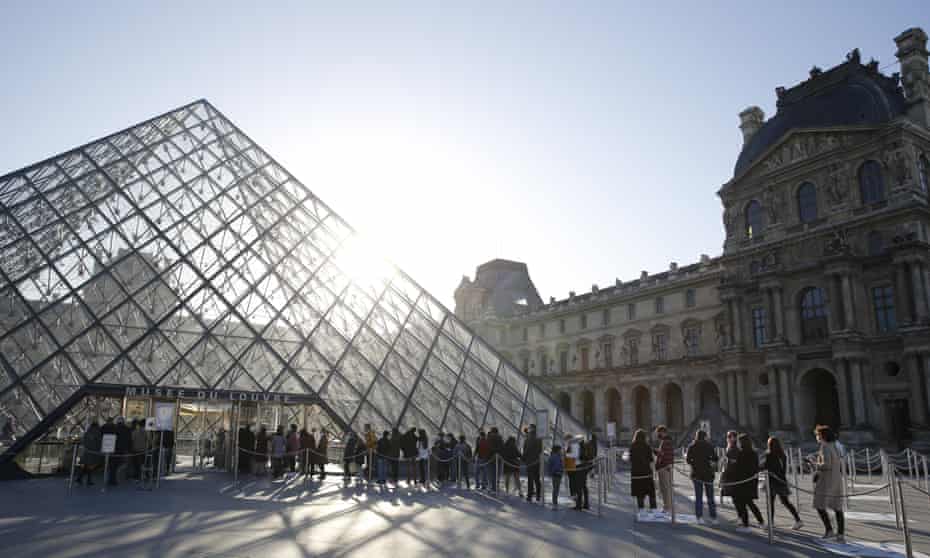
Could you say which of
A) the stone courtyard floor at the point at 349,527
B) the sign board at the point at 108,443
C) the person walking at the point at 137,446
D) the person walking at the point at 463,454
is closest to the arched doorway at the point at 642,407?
the person walking at the point at 463,454

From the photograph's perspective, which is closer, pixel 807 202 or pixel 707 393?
pixel 807 202

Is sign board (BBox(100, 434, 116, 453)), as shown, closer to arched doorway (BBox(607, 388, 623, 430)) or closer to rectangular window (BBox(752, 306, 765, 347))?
rectangular window (BBox(752, 306, 765, 347))

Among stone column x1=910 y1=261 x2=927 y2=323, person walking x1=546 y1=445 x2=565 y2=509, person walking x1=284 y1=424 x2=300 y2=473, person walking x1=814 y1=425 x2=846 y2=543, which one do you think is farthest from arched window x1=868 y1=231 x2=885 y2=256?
person walking x1=284 y1=424 x2=300 y2=473

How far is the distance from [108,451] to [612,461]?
44.6ft

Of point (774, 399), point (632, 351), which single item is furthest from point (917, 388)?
point (632, 351)

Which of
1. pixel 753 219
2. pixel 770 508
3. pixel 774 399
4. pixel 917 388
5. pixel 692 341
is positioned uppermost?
pixel 753 219

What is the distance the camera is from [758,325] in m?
39.0

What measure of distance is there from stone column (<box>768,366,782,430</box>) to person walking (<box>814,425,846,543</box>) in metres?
29.3

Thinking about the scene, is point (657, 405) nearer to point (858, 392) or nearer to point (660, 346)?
point (660, 346)

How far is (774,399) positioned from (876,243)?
947 cm

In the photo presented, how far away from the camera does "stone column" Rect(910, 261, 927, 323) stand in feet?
100

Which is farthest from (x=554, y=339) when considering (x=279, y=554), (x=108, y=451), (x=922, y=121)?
(x=279, y=554)

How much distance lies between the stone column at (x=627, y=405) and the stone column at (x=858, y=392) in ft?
58.5

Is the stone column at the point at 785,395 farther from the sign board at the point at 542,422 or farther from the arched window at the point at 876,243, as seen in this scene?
the sign board at the point at 542,422
